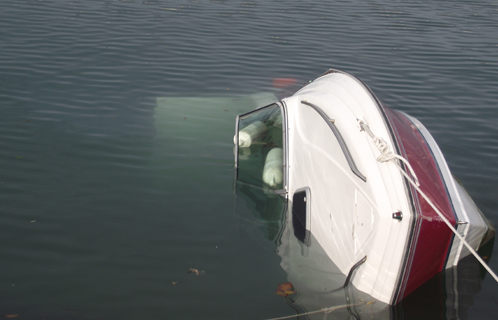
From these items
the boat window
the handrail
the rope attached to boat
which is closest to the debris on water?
the boat window

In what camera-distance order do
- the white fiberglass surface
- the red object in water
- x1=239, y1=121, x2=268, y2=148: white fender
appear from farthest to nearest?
the red object in water → x1=239, y1=121, x2=268, y2=148: white fender → the white fiberglass surface

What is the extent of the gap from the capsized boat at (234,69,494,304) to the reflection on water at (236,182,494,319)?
10 cm

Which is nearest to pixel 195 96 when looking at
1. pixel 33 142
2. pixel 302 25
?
pixel 33 142

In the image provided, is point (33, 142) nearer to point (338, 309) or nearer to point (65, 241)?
point (65, 241)

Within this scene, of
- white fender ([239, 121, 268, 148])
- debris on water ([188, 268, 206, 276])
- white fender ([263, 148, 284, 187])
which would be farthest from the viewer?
white fender ([239, 121, 268, 148])

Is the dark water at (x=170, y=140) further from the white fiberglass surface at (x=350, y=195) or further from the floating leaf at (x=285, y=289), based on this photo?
the white fiberglass surface at (x=350, y=195)

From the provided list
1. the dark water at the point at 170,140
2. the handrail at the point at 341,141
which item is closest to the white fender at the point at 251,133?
the dark water at the point at 170,140

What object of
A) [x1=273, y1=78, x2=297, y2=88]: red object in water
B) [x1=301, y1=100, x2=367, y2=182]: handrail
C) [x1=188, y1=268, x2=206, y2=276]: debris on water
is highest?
[x1=273, y1=78, x2=297, y2=88]: red object in water

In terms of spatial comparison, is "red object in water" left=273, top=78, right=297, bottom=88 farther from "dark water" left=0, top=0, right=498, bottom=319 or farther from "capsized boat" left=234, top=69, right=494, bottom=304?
"capsized boat" left=234, top=69, right=494, bottom=304

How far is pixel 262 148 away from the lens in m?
5.71

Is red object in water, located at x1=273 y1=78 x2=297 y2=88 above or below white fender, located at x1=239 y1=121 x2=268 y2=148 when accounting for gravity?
above

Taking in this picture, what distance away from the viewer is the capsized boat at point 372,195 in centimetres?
348

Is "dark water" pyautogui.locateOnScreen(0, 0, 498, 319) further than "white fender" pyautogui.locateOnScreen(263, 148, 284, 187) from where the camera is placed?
No

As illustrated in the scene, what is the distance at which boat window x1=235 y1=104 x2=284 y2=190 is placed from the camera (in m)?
5.48
